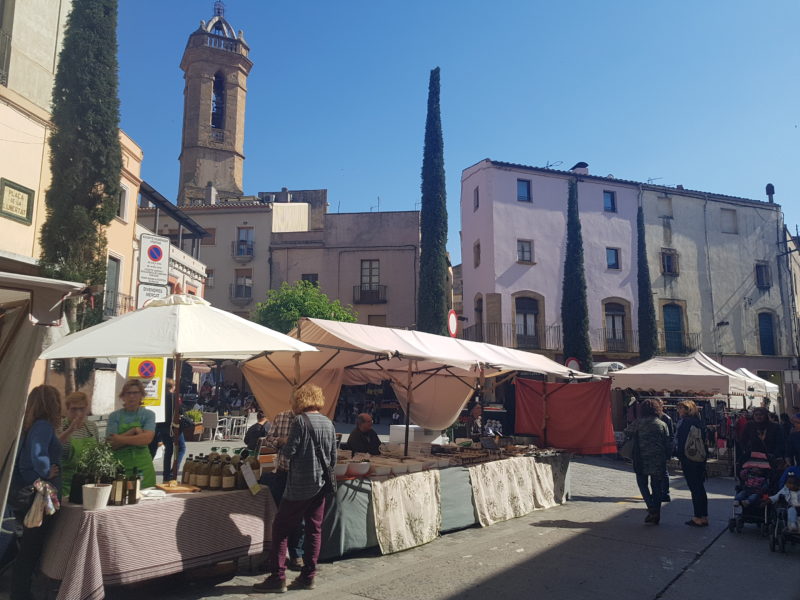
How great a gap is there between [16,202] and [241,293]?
21.5m

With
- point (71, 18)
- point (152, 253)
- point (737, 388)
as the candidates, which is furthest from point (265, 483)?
point (71, 18)

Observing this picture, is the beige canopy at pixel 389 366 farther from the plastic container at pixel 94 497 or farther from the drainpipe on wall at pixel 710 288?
the drainpipe on wall at pixel 710 288

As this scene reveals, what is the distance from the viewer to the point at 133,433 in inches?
209

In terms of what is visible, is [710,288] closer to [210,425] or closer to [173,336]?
[210,425]

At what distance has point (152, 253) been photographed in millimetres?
8719

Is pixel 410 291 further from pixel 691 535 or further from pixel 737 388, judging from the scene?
pixel 691 535

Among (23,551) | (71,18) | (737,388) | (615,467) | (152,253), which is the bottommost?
(615,467)

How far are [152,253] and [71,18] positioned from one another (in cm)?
1083

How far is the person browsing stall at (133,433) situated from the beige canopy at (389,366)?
204cm

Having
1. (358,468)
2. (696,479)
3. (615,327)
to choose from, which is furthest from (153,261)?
(615,327)

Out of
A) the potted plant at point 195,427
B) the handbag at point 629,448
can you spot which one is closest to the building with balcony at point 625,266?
the potted plant at point 195,427

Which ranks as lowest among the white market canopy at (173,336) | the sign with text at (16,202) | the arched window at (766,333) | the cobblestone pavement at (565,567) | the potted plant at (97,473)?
the cobblestone pavement at (565,567)

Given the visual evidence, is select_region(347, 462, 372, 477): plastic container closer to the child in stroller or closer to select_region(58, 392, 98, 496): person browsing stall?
select_region(58, 392, 98, 496): person browsing stall

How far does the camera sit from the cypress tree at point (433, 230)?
1049 inches
